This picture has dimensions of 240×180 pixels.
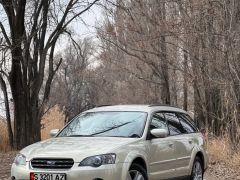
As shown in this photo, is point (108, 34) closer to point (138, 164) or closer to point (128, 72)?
point (128, 72)

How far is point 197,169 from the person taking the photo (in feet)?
37.8

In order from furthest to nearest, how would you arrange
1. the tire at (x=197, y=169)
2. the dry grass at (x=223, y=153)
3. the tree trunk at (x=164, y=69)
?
the tree trunk at (x=164, y=69)
the dry grass at (x=223, y=153)
the tire at (x=197, y=169)

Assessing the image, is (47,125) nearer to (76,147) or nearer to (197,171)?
(197,171)

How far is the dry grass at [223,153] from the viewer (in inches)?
644

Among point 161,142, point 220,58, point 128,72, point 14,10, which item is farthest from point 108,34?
point 161,142

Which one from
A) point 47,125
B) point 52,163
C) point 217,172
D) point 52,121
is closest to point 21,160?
point 52,163

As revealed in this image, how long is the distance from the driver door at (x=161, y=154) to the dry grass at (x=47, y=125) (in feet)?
47.3

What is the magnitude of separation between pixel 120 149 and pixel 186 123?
11.1 ft

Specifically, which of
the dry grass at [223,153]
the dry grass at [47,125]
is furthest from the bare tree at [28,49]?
the dry grass at [223,153]

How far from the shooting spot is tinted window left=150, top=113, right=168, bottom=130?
32.9 feet

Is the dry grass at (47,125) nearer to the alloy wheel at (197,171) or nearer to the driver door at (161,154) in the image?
the alloy wheel at (197,171)

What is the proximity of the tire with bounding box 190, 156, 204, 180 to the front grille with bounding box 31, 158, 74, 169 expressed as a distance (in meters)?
3.60

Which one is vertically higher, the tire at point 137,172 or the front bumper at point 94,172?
the front bumper at point 94,172

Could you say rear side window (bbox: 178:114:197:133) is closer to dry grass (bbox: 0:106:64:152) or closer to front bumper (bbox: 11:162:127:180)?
front bumper (bbox: 11:162:127:180)
